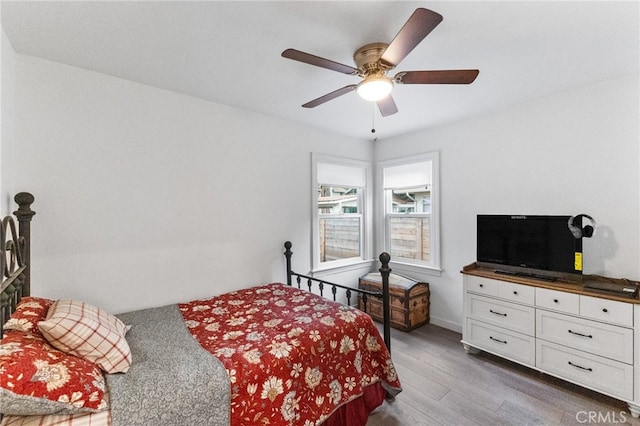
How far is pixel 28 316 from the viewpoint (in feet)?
4.57

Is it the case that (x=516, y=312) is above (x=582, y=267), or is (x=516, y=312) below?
below

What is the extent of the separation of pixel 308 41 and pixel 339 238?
8.75ft

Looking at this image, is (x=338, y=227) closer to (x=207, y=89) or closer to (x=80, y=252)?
(x=207, y=89)

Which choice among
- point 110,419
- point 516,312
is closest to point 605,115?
point 516,312

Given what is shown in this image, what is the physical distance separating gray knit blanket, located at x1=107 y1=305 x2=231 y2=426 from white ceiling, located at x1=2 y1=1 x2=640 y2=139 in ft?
6.03

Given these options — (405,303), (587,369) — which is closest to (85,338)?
(405,303)

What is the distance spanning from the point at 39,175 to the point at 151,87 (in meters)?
1.05

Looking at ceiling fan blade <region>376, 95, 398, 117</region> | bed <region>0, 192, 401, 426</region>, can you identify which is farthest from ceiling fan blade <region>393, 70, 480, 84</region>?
bed <region>0, 192, 401, 426</region>

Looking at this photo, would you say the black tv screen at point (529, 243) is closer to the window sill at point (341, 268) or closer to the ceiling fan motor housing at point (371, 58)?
the window sill at point (341, 268)

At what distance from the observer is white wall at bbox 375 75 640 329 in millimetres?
2316

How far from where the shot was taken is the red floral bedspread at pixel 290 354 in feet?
4.83

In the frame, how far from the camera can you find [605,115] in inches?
94.2

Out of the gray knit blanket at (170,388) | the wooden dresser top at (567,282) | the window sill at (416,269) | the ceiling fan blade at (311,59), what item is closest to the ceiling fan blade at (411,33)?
the ceiling fan blade at (311,59)

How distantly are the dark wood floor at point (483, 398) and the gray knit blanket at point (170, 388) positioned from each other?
3.95ft
